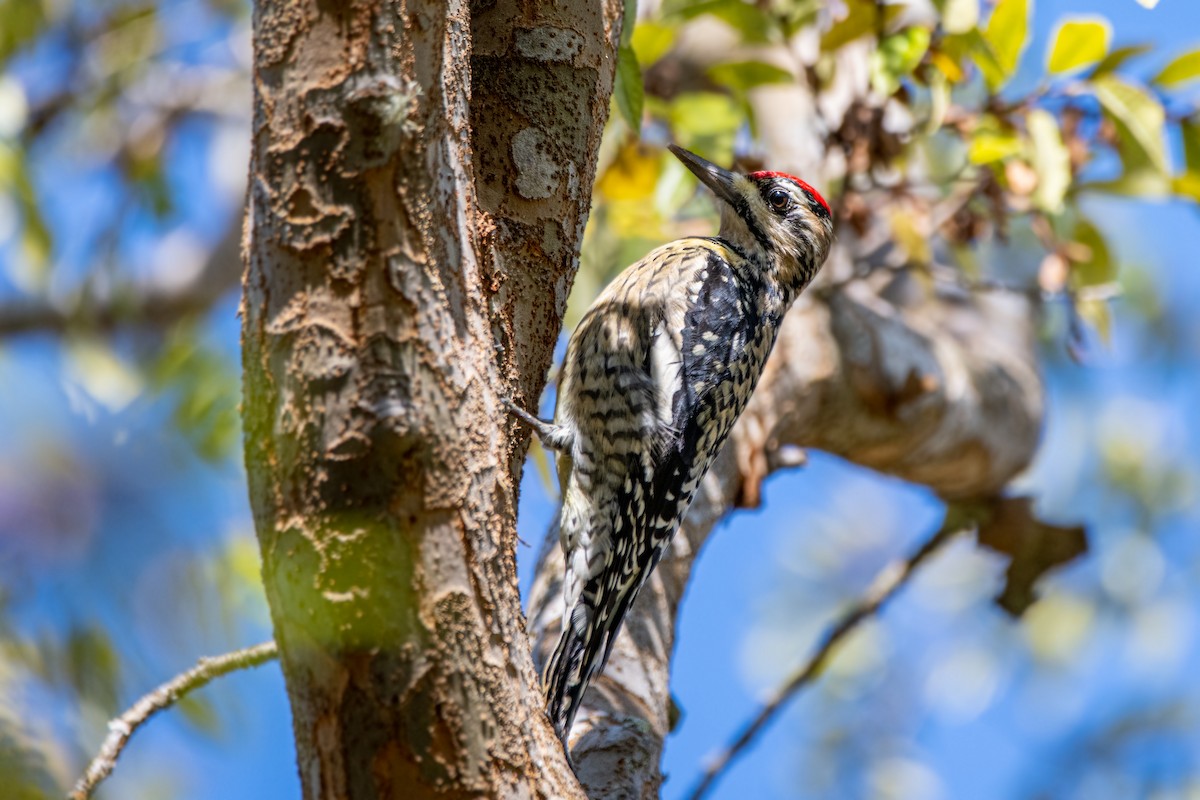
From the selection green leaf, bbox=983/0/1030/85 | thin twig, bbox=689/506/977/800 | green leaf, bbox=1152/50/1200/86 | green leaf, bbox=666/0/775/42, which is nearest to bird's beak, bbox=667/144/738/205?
green leaf, bbox=666/0/775/42

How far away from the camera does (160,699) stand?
71.9 inches

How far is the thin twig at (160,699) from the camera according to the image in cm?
167

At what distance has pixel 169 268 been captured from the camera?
6.55 m

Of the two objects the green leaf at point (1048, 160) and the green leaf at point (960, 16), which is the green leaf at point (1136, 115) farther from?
the green leaf at point (960, 16)

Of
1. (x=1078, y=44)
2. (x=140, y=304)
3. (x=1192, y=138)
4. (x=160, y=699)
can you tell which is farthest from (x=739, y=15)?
(x=140, y=304)

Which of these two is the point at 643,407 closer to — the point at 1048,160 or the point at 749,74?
the point at 749,74

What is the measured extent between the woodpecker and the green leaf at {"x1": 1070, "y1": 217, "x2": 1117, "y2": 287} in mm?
1060

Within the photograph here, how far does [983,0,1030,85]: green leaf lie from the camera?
→ 3250 millimetres

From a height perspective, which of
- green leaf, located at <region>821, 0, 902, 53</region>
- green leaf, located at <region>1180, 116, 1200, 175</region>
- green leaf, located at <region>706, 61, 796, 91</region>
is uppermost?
green leaf, located at <region>706, 61, 796, 91</region>

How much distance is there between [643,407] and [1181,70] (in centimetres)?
179

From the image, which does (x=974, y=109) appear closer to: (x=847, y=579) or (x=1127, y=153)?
(x=1127, y=153)

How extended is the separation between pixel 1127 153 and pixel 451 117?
2.58m

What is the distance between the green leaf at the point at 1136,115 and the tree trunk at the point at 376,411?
228 cm

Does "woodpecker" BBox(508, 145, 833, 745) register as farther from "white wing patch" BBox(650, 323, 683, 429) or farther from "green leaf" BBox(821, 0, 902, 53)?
"green leaf" BBox(821, 0, 902, 53)
